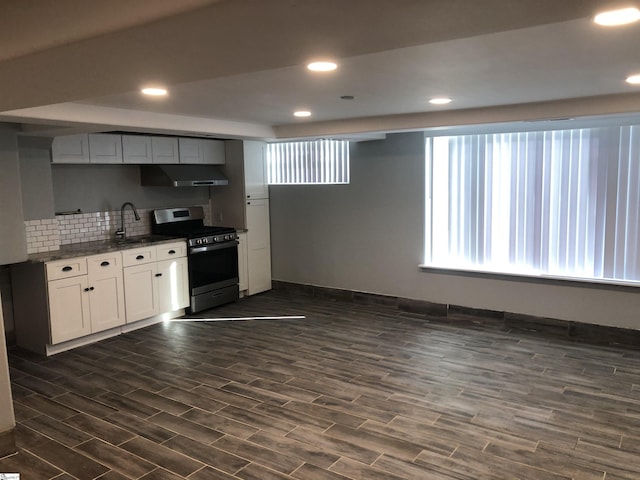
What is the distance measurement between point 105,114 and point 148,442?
246 centimetres

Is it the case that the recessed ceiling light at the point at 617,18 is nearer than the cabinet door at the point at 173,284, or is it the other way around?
the recessed ceiling light at the point at 617,18

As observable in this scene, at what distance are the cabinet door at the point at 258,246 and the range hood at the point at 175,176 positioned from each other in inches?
29.1

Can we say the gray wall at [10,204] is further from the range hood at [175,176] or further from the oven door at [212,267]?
the oven door at [212,267]

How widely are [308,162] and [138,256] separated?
8.49ft

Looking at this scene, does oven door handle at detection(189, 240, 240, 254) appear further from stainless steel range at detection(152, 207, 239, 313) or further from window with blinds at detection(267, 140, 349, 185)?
window with blinds at detection(267, 140, 349, 185)

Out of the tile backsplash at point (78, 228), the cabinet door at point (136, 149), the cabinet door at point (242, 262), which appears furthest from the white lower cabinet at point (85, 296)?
the cabinet door at point (242, 262)

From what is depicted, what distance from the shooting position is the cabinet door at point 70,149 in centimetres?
496

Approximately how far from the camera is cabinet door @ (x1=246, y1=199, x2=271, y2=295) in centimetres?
696

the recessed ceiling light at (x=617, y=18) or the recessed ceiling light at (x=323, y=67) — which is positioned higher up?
the recessed ceiling light at (x=323, y=67)

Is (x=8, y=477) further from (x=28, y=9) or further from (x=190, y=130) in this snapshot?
(x=190, y=130)

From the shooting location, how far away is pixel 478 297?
18.9 ft

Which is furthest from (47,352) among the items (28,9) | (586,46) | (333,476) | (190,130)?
(586,46)

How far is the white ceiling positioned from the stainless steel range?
1.77 metres

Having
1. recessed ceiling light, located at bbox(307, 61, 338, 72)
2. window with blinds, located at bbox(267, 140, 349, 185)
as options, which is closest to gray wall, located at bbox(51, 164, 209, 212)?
window with blinds, located at bbox(267, 140, 349, 185)
